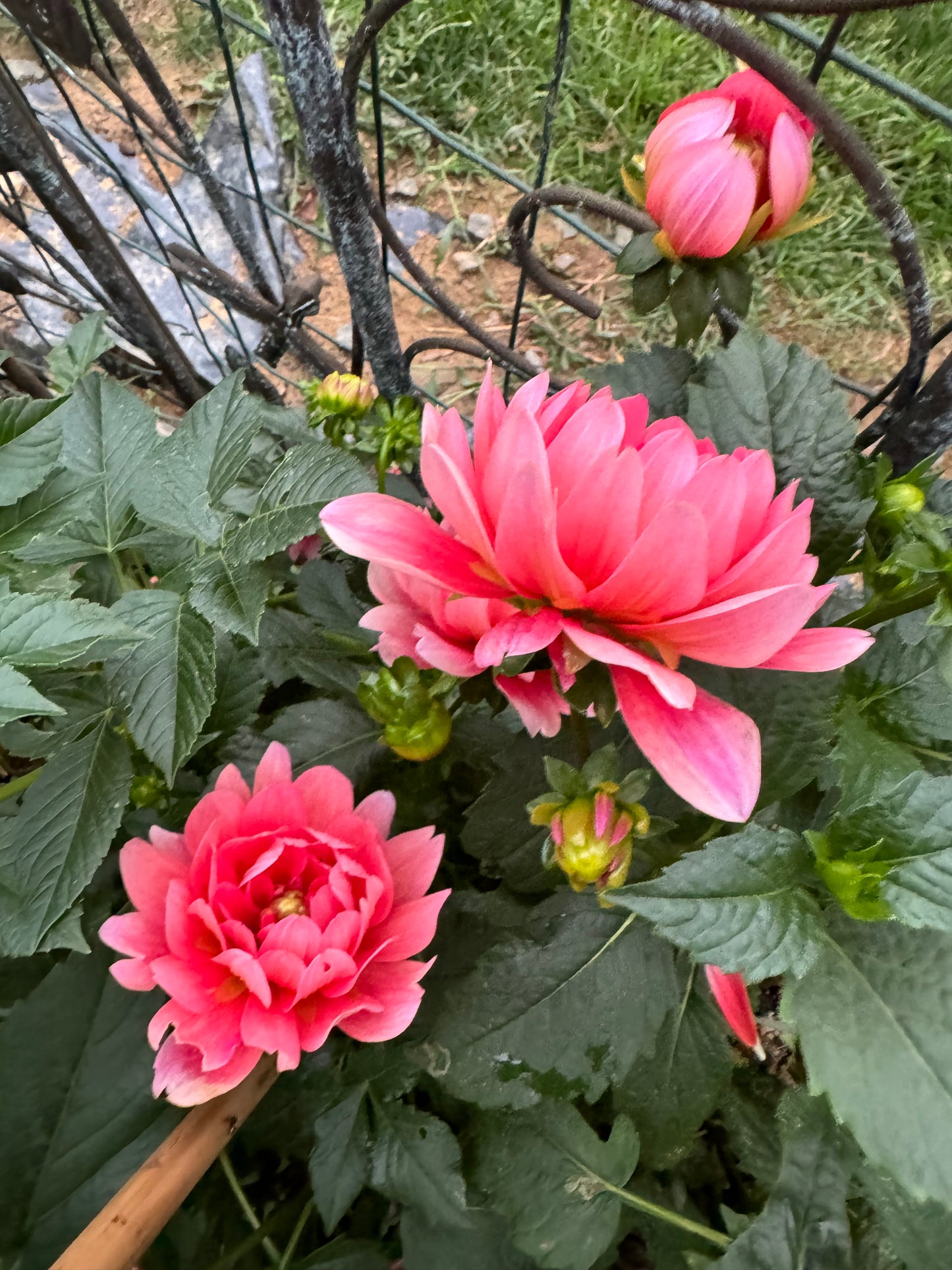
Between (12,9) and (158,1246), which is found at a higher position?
(12,9)

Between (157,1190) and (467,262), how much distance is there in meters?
1.94

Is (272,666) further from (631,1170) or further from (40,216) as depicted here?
(40,216)

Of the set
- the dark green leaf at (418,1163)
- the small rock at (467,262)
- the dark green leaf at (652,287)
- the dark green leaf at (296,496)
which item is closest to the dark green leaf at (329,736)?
the dark green leaf at (296,496)

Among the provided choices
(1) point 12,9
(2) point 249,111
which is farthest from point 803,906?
(2) point 249,111

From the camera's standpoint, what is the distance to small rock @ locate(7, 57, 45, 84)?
1.98 m

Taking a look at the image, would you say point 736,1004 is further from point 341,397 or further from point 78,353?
point 78,353

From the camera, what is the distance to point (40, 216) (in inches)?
74.2

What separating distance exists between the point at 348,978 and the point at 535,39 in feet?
7.34

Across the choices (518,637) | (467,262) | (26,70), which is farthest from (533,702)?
(26,70)

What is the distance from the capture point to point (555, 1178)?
1.66ft

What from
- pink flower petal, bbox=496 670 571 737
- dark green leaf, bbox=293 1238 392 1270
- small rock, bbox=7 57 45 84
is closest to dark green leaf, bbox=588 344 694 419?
pink flower petal, bbox=496 670 571 737

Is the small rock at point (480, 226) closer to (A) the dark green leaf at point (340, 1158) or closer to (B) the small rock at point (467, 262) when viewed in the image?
(B) the small rock at point (467, 262)

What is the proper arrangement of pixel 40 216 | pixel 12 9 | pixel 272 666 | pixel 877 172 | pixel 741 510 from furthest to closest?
1. pixel 40 216
2. pixel 12 9
3. pixel 272 666
4. pixel 877 172
5. pixel 741 510

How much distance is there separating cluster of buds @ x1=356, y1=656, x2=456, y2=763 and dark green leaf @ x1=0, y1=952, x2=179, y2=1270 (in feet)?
0.78
